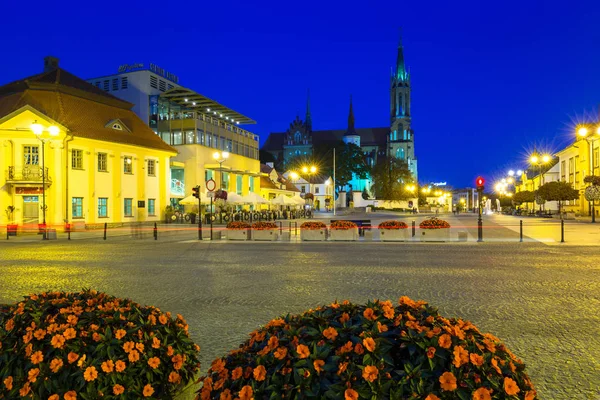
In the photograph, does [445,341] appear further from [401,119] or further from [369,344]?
[401,119]

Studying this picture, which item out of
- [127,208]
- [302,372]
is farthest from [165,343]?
[127,208]

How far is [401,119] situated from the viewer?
169 m

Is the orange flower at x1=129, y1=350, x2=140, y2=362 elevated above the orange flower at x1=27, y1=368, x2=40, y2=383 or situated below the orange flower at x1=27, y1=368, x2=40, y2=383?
above

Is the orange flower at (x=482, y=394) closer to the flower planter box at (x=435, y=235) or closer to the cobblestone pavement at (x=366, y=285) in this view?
the cobblestone pavement at (x=366, y=285)

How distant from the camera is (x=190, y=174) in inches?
2137

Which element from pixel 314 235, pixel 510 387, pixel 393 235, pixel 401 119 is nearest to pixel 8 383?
pixel 510 387

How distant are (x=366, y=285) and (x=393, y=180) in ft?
299

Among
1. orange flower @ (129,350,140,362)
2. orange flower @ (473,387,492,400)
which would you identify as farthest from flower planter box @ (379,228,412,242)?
orange flower @ (473,387,492,400)

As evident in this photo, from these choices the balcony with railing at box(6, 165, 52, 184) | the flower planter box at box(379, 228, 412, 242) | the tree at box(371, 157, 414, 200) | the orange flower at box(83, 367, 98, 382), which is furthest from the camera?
the tree at box(371, 157, 414, 200)

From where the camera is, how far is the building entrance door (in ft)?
120

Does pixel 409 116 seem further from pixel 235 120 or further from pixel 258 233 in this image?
pixel 258 233

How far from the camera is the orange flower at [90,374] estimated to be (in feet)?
10.0

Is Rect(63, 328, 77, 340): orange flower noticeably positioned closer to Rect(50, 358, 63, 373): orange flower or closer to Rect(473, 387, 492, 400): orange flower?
Result: Rect(50, 358, 63, 373): orange flower

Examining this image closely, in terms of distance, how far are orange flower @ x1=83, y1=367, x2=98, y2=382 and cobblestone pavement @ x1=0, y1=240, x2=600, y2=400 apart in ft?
7.88
